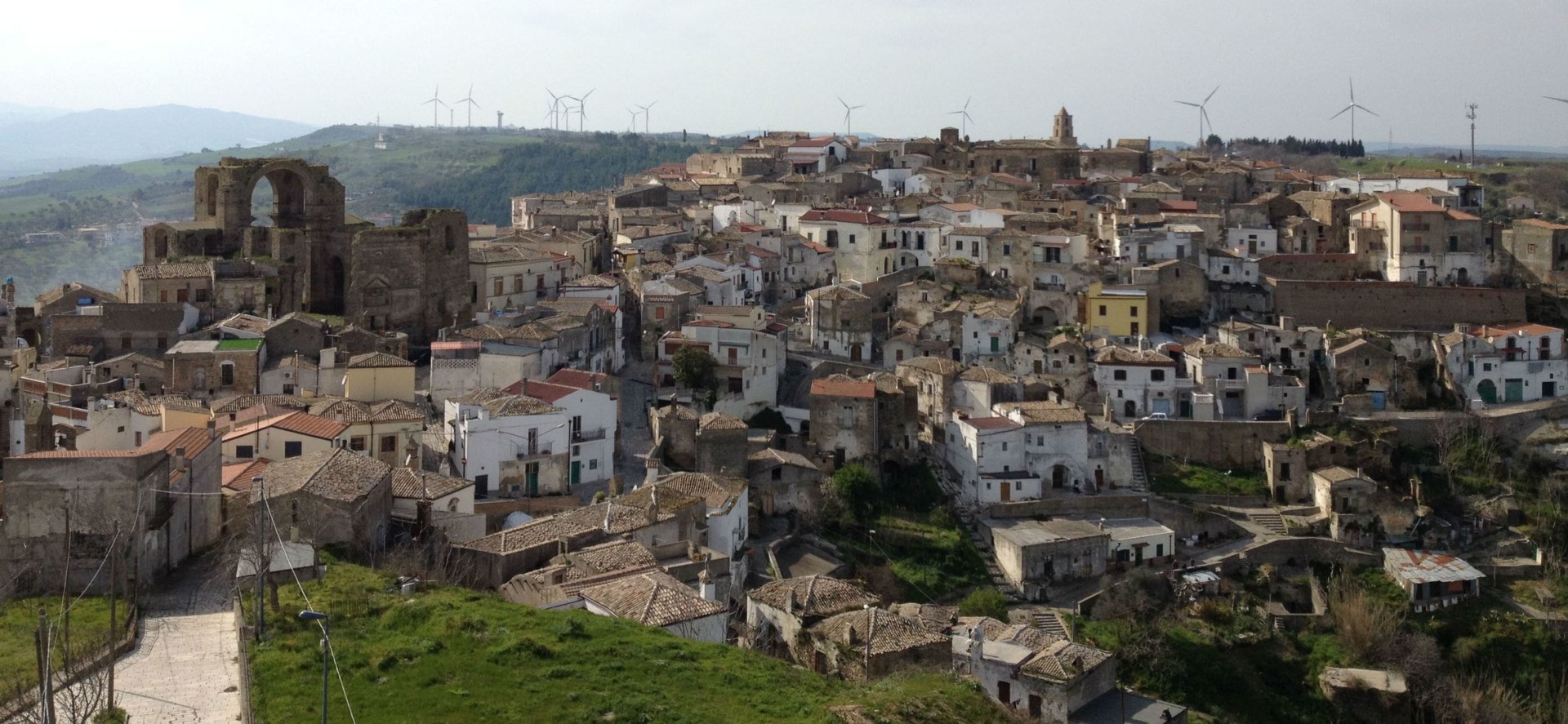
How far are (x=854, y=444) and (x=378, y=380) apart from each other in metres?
9.93

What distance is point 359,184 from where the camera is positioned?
11388 cm

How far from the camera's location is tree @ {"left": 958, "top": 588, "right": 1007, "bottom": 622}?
28000mm

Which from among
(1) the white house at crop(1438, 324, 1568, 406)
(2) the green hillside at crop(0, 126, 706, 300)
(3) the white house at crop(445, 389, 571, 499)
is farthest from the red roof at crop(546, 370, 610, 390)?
(2) the green hillside at crop(0, 126, 706, 300)

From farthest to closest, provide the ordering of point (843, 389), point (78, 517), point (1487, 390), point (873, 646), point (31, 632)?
1. point (1487, 390)
2. point (843, 389)
3. point (873, 646)
4. point (78, 517)
5. point (31, 632)

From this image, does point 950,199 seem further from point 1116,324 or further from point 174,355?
point 174,355

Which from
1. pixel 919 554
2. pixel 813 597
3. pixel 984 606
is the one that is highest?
pixel 813 597

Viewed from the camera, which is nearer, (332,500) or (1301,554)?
(332,500)

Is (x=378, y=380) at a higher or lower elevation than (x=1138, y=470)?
higher

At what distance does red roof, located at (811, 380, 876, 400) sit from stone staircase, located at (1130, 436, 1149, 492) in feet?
20.6

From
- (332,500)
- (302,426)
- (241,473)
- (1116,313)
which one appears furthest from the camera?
(1116,313)

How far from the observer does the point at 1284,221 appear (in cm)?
4725

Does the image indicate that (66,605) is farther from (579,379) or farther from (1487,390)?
(1487,390)

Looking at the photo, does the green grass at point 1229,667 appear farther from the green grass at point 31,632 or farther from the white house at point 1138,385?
the green grass at point 31,632

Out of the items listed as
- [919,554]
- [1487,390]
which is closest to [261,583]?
[919,554]
